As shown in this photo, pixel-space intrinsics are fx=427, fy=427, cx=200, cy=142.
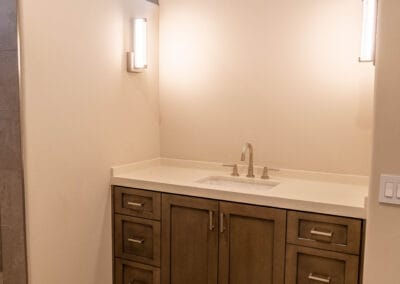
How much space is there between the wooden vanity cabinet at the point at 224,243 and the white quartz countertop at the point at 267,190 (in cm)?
4

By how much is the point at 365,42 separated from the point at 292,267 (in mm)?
1268

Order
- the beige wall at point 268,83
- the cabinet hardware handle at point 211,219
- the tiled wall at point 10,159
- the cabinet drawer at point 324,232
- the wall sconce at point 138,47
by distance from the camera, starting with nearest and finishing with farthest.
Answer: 1. the cabinet drawer at point 324,232
2. the tiled wall at point 10,159
3. the cabinet hardware handle at point 211,219
4. the beige wall at point 268,83
5. the wall sconce at point 138,47

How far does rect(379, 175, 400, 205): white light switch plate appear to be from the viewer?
1.58 metres

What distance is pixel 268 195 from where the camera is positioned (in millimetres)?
2217

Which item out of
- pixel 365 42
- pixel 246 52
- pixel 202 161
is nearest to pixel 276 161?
pixel 202 161

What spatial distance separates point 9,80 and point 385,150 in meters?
1.78

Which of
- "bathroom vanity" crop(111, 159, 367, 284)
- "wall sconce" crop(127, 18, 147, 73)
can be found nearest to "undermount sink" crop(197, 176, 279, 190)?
"bathroom vanity" crop(111, 159, 367, 284)

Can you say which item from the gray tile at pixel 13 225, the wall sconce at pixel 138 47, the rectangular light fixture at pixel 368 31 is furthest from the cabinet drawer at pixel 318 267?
the wall sconce at pixel 138 47

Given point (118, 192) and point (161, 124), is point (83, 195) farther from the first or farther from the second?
point (161, 124)

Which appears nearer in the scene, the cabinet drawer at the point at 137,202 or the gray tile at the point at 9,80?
the gray tile at the point at 9,80

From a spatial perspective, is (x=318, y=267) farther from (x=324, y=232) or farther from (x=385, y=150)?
(x=385, y=150)

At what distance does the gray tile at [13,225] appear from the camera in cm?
221

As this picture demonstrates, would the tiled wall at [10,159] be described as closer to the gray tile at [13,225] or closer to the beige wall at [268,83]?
the gray tile at [13,225]

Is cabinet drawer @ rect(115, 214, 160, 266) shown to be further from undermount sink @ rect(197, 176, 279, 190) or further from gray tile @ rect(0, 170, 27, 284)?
gray tile @ rect(0, 170, 27, 284)
